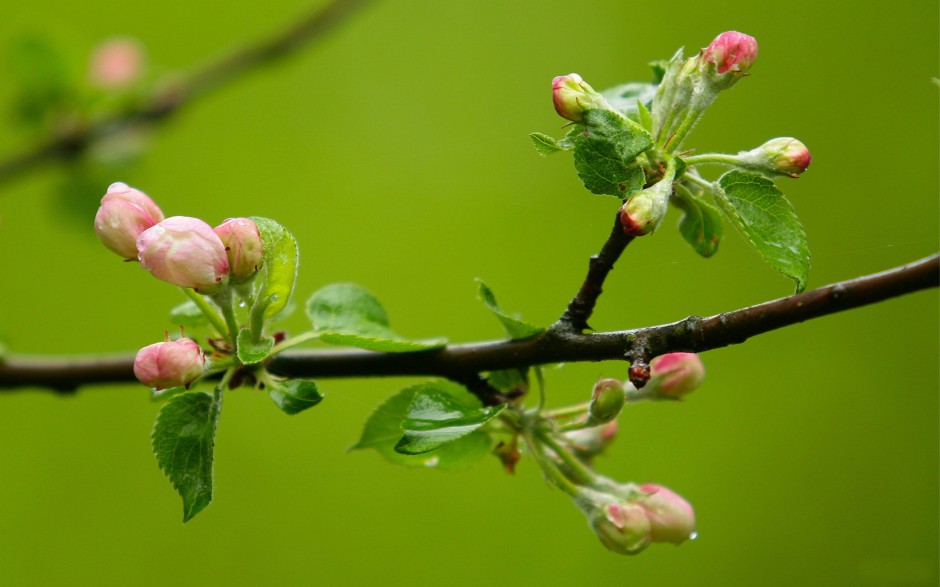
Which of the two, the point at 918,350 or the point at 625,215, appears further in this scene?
the point at 918,350

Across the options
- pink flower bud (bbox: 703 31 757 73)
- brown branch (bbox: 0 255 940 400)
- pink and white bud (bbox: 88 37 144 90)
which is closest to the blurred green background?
pink and white bud (bbox: 88 37 144 90)

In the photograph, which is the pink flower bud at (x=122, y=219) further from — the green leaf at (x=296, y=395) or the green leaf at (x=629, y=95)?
the green leaf at (x=629, y=95)

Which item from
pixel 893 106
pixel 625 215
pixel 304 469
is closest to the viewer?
pixel 625 215

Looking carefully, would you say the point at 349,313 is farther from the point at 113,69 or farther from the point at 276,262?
the point at 113,69

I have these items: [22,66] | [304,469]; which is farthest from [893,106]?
[22,66]

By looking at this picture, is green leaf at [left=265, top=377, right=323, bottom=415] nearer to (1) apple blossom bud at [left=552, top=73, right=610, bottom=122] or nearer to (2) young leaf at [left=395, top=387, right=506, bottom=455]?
(2) young leaf at [left=395, top=387, right=506, bottom=455]

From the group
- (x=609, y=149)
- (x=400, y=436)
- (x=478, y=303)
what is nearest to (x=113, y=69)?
(x=400, y=436)

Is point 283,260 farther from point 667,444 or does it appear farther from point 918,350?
point 918,350
